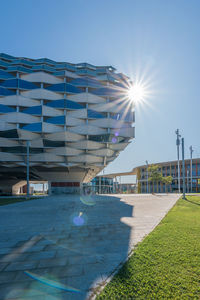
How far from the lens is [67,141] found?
3606cm

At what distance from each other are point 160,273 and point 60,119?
115 feet

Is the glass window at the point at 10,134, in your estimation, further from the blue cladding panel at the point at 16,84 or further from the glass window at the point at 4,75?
the glass window at the point at 4,75

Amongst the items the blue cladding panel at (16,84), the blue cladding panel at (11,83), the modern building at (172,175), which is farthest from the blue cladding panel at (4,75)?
the modern building at (172,175)

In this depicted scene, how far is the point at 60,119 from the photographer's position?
35.5 metres

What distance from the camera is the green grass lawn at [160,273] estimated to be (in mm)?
2787

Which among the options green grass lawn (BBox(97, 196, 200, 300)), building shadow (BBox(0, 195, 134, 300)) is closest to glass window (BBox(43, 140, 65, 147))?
building shadow (BBox(0, 195, 134, 300))

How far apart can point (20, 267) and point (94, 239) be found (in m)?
2.67

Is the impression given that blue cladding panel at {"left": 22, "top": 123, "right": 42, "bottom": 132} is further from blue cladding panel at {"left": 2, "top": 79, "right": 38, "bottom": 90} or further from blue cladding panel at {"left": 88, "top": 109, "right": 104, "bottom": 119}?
blue cladding panel at {"left": 88, "top": 109, "right": 104, "bottom": 119}

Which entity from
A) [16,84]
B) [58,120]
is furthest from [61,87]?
[16,84]

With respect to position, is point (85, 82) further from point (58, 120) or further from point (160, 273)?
point (160, 273)

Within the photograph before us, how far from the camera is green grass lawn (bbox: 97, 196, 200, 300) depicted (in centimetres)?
279

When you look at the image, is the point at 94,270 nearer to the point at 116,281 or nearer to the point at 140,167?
the point at 116,281

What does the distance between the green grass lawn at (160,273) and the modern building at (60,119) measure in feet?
106

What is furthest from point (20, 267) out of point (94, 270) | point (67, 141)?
point (67, 141)
